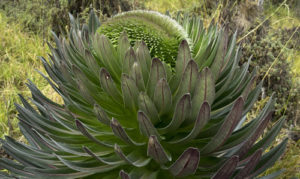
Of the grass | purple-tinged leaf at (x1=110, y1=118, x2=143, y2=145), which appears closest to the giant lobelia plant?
purple-tinged leaf at (x1=110, y1=118, x2=143, y2=145)

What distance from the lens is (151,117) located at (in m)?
1.20

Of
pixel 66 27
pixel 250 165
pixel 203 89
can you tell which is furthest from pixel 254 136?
pixel 66 27

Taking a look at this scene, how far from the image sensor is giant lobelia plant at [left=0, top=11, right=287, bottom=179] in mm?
1093

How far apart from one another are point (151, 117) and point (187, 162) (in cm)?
24

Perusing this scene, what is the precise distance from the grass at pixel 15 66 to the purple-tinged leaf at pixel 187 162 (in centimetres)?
266

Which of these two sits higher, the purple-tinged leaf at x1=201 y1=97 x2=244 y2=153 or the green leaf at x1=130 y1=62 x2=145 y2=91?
the green leaf at x1=130 y1=62 x2=145 y2=91

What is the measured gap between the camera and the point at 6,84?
4402 millimetres

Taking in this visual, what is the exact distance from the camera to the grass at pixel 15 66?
3.81 metres

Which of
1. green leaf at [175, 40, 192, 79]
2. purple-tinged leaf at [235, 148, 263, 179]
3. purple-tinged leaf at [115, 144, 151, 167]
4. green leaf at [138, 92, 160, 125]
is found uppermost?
green leaf at [175, 40, 192, 79]

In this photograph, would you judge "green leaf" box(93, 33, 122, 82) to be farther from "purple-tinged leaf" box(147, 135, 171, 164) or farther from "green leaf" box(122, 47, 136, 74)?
"purple-tinged leaf" box(147, 135, 171, 164)

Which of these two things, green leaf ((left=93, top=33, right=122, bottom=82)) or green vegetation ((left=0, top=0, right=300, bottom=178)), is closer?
green leaf ((left=93, top=33, right=122, bottom=82))

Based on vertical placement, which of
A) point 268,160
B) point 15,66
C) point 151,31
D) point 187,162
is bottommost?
point 15,66

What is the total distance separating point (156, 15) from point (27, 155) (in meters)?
0.81

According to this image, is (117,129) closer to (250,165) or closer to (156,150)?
(156,150)
